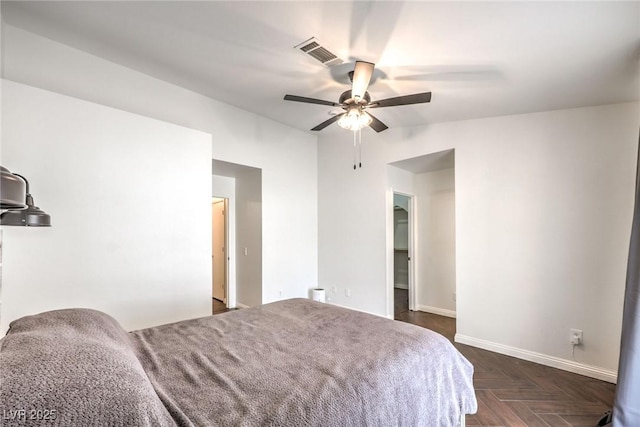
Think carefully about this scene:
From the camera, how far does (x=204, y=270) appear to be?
319cm

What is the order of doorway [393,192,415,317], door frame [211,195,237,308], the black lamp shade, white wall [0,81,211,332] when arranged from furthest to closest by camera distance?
doorway [393,192,415,317], door frame [211,195,237,308], white wall [0,81,211,332], the black lamp shade

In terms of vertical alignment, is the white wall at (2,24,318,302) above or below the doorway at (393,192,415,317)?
above

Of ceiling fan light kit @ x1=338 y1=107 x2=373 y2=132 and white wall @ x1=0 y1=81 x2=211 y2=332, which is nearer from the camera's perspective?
white wall @ x1=0 y1=81 x2=211 y2=332

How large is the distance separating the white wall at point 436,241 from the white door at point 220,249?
3500 millimetres

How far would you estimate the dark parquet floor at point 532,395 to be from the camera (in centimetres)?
218

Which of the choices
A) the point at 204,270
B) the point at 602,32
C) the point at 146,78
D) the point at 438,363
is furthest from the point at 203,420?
the point at 146,78

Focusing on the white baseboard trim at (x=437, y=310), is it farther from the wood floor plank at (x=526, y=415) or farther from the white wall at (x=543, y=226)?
the wood floor plank at (x=526, y=415)

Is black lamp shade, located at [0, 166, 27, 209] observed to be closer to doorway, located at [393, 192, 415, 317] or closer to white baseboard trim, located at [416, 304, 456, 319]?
white baseboard trim, located at [416, 304, 456, 319]

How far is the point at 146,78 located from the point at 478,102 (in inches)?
142

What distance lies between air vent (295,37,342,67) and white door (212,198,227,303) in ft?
11.1

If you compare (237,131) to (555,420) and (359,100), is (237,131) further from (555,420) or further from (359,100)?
(555,420)

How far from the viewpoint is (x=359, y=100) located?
256cm

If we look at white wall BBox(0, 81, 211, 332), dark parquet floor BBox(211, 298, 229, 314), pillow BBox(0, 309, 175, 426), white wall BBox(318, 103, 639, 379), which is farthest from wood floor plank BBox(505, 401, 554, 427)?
dark parquet floor BBox(211, 298, 229, 314)

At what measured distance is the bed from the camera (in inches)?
31.3
